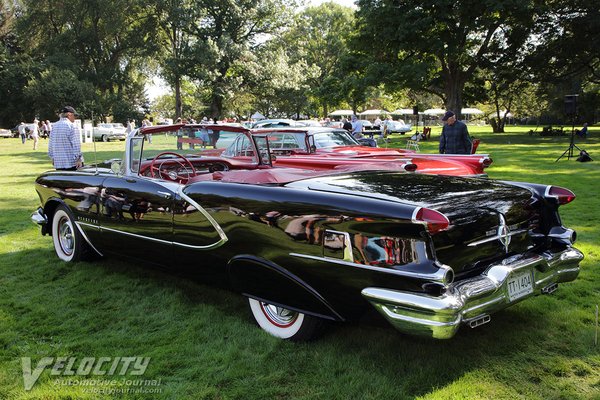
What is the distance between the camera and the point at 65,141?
764 cm

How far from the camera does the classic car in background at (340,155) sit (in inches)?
286

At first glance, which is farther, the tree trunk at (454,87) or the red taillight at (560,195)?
the tree trunk at (454,87)

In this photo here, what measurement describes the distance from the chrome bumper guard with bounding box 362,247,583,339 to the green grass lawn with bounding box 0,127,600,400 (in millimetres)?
394

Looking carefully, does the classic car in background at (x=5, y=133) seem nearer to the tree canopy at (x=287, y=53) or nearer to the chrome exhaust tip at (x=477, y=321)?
the tree canopy at (x=287, y=53)

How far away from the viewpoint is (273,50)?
40625mm

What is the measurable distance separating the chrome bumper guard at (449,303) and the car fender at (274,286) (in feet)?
1.21

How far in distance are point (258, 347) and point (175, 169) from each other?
2164 millimetres

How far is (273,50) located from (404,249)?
4009 centimetres

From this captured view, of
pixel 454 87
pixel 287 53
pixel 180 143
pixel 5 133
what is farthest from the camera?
pixel 287 53

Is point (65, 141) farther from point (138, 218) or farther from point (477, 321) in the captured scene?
point (477, 321)

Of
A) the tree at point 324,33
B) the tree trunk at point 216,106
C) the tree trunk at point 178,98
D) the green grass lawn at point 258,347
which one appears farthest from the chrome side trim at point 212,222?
the tree at point 324,33

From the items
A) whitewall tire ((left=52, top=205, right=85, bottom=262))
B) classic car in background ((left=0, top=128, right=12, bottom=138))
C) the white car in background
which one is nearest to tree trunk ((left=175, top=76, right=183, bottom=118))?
the white car in background

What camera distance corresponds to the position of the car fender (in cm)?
295

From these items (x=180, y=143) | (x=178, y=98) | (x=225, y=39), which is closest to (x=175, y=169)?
(x=180, y=143)
